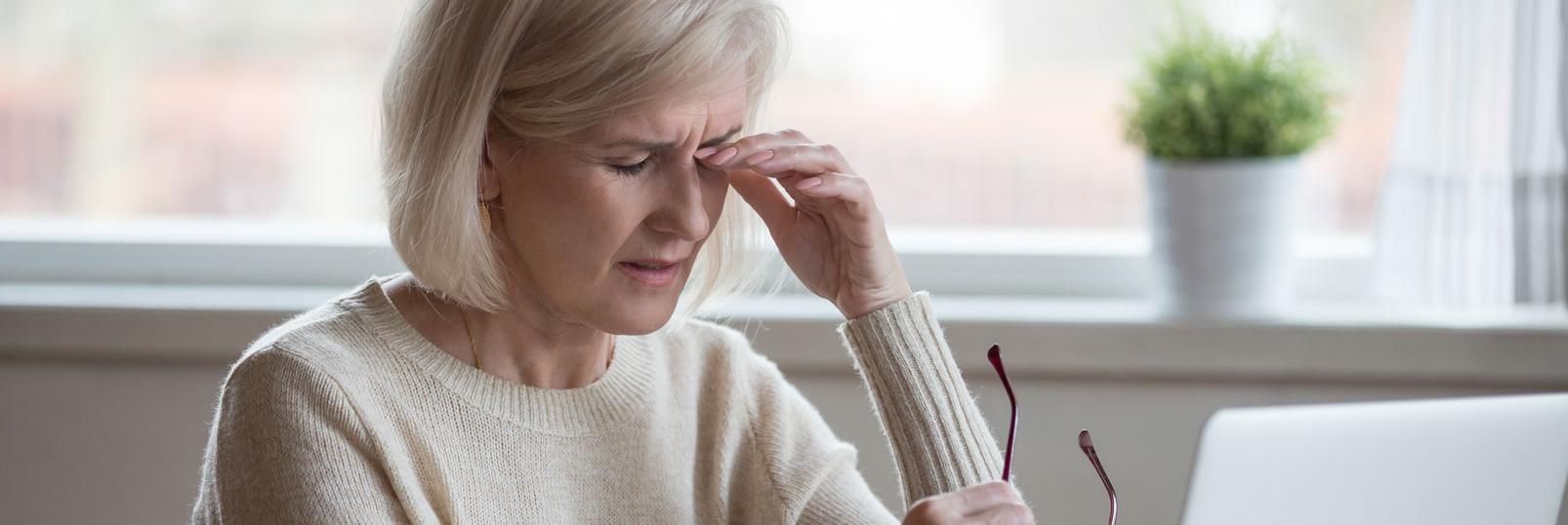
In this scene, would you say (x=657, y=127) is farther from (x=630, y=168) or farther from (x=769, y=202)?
(x=769, y=202)

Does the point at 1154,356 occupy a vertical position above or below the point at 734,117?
below

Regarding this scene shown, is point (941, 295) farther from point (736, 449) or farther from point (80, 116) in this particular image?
point (80, 116)

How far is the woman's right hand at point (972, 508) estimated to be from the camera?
3.81ft

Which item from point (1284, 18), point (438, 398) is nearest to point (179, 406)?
point (438, 398)

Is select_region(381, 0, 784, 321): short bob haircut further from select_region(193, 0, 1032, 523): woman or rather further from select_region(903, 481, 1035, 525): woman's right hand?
select_region(903, 481, 1035, 525): woman's right hand

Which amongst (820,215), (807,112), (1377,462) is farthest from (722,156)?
(807,112)

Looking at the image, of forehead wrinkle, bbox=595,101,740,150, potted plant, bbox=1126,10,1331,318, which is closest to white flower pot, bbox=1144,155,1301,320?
potted plant, bbox=1126,10,1331,318

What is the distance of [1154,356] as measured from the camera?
2.11 meters

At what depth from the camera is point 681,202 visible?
1290 mm

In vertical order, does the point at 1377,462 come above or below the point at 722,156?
below

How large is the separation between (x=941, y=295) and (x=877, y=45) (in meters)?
0.41

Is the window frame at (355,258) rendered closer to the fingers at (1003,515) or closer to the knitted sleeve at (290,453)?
the knitted sleeve at (290,453)

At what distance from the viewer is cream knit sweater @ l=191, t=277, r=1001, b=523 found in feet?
4.08

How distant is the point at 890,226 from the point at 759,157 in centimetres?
112
